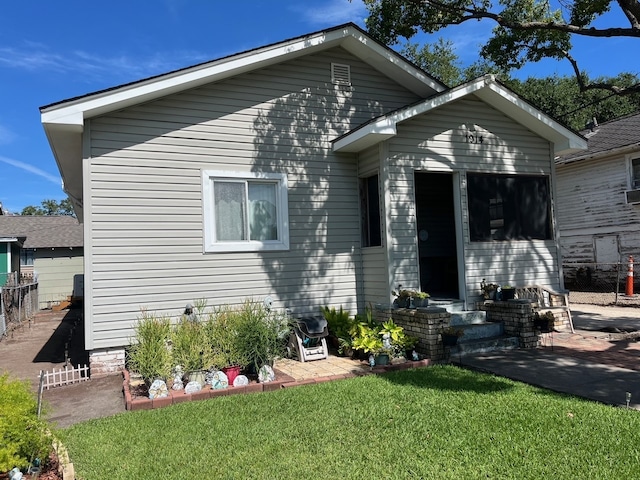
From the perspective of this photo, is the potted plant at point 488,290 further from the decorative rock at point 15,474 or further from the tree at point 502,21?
the decorative rock at point 15,474

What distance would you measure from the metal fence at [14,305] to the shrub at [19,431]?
430 inches

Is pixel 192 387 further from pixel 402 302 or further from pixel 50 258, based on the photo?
pixel 50 258

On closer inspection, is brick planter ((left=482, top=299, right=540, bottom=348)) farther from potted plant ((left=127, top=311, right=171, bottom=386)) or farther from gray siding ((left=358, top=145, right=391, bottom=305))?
potted plant ((left=127, top=311, right=171, bottom=386))

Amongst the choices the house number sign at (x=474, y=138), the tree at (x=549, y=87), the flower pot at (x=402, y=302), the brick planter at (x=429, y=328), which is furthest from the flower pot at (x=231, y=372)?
the tree at (x=549, y=87)

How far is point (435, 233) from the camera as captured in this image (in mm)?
12125

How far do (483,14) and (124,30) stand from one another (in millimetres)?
10234

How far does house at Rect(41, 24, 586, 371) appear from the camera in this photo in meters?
7.25

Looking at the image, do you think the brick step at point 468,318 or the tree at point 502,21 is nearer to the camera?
the brick step at point 468,318

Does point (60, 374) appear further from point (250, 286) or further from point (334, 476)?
point (334, 476)

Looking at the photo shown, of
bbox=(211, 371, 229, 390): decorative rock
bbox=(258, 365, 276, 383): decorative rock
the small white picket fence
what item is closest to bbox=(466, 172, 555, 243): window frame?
bbox=(258, 365, 276, 383): decorative rock

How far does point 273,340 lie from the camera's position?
21.3 ft

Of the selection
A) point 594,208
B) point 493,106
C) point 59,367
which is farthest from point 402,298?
point 594,208

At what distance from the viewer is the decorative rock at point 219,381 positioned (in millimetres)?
5867

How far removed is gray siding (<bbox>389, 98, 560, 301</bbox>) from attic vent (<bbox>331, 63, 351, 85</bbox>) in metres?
1.74
